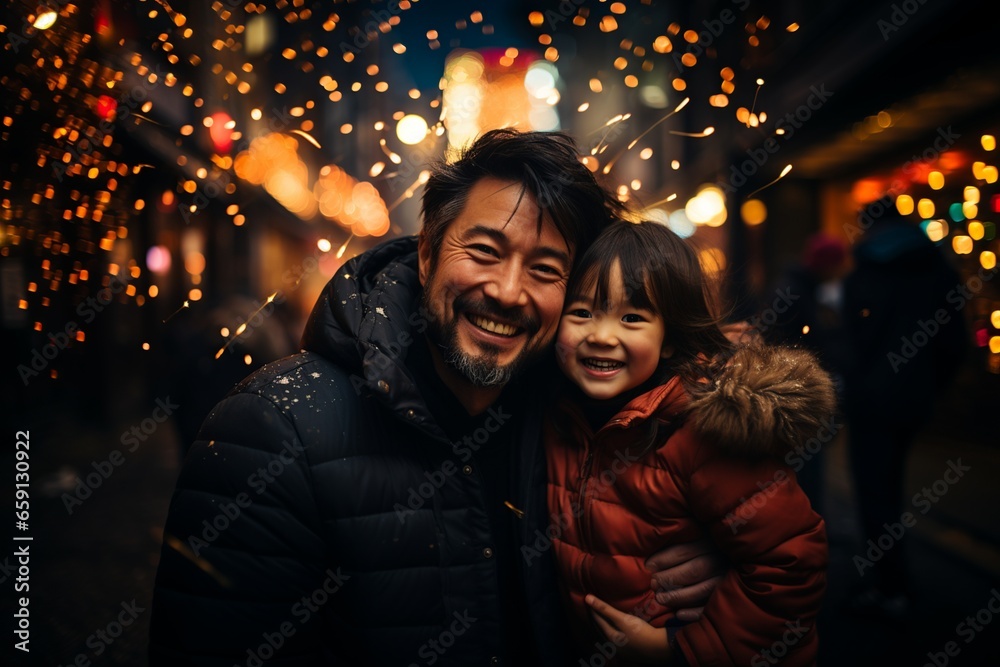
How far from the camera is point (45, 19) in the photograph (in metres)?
2.25

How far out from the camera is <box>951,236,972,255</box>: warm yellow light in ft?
21.6

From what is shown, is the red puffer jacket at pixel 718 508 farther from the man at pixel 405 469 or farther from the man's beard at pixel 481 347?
the man's beard at pixel 481 347

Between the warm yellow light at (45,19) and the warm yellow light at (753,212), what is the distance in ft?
38.3

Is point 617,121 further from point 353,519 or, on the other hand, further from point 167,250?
point 167,250

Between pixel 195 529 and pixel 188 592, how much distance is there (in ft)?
0.53

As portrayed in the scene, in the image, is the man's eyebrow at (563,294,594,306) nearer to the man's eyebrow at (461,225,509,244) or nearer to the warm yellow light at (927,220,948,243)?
the man's eyebrow at (461,225,509,244)

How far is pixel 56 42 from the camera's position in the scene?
91.5 inches

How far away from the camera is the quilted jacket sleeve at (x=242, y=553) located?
5.23 ft

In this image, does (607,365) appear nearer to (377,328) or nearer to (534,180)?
(534,180)

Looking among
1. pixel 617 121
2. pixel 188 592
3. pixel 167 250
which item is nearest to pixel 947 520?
pixel 617 121

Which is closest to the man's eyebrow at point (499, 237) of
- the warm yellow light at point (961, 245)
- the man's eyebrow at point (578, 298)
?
the man's eyebrow at point (578, 298)

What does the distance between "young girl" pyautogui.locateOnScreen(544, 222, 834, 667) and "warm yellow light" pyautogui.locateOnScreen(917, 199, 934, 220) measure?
6778 millimetres

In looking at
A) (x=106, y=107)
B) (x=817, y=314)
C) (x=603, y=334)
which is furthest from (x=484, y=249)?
(x=817, y=314)

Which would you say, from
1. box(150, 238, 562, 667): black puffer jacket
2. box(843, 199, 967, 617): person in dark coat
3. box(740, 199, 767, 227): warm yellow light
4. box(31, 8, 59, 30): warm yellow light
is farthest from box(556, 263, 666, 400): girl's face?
box(740, 199, 767, 227): warm yellow light
